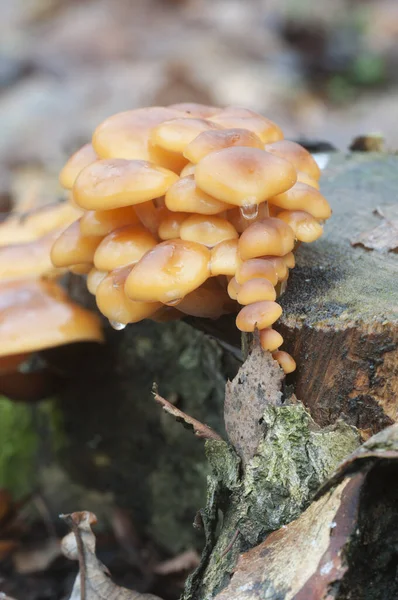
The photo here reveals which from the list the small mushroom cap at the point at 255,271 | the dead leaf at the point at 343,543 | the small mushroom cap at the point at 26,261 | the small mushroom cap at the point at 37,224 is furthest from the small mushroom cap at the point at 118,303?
the small mushroom cap at the point at 37,224

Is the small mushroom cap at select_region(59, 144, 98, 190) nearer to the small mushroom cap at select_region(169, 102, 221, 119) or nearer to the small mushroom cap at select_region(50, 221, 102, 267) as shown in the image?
the small mushroom cap at select_region(50, 221, 102, 267)

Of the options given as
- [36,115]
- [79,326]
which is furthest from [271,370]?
[36,115]

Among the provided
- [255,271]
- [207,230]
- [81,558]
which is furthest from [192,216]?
[81,558]

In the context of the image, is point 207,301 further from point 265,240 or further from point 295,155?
point 295,155

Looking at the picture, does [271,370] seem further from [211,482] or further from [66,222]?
[66,222]

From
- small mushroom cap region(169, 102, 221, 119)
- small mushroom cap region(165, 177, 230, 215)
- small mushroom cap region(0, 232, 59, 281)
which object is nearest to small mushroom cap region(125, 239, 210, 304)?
small mushroom cap region(165, 177, 230, 215)
